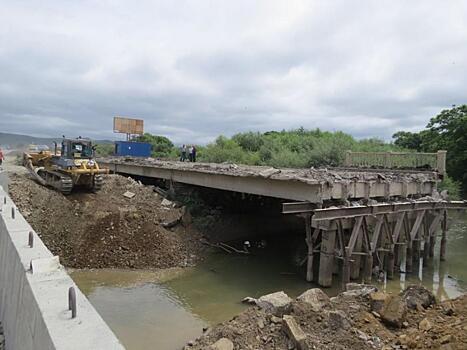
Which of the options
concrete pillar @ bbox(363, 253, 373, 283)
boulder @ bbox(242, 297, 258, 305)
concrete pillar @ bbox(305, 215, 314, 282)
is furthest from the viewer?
concrete pillar @ bbox(363, 253, 373, 283)

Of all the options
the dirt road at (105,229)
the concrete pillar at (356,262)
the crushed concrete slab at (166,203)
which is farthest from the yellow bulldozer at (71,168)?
the concrete pillar at (356,262)

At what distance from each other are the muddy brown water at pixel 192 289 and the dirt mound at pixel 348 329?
203cm

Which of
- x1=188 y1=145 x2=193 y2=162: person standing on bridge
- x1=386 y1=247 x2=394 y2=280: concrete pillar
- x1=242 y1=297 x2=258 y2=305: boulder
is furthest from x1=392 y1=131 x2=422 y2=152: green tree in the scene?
x1=242 y1=297 x2=258 y2=305: boulder

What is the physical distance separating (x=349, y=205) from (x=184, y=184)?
10148mm

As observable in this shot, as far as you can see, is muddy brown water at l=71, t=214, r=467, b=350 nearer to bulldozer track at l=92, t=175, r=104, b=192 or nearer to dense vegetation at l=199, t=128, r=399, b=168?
bulldozer track at l=92, t=175, r=104, b=192

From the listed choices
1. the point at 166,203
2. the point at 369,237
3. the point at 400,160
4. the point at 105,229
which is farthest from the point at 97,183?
the point at 400,160

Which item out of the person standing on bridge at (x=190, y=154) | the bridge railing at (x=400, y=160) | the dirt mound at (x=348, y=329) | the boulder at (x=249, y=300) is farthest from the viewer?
the person standing on bridge at (x=190, y=154)

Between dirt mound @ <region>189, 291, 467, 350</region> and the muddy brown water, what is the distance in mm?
2033

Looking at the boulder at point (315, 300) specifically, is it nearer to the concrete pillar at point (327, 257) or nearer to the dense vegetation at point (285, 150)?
the concrete pillar at point (327, 257)

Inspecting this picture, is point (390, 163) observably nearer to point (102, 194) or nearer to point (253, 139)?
point (102, 194)

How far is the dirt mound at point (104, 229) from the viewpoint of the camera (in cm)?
1412

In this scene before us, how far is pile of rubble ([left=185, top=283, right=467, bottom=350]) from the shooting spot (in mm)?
6449

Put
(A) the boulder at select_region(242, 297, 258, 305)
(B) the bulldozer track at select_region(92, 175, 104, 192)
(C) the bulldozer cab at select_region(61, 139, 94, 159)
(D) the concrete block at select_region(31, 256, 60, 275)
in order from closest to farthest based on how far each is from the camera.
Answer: (D) the concrete block at select_region(31, 256, 60, 275) < (A) the boulder at select_region(242, 297, 258, 305) < (C) the bulldozer cab at select_region(61, 139, 94, 159) < (B) the bulldozer track at select_region(92, 175, 104, 192)

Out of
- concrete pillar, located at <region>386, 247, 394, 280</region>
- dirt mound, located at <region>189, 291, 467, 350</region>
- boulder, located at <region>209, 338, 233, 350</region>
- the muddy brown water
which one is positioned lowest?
the muddy brown water
